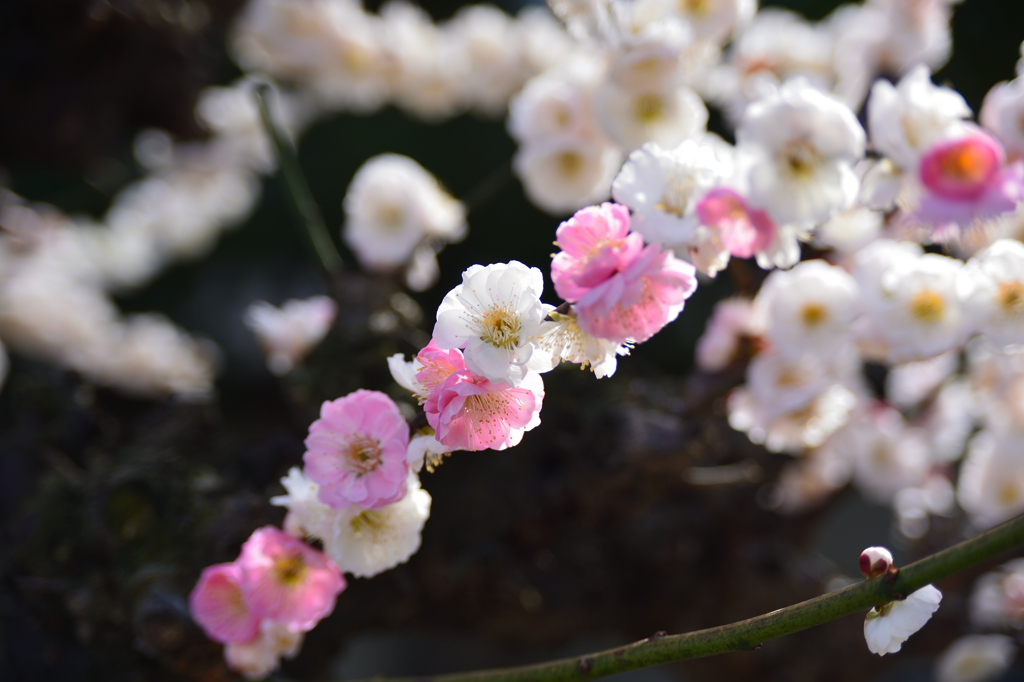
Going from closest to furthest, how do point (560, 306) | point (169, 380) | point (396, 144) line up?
point (560, 306) → point (169, 380) → point (396, 144)

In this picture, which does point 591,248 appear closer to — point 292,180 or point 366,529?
point 366,529

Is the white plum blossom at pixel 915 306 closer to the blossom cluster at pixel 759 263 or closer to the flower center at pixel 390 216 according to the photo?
the blossom cluster at pixel 759 263

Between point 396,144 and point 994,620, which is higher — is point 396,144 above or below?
above

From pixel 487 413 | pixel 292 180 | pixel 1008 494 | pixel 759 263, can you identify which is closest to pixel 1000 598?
pixel 1008 494

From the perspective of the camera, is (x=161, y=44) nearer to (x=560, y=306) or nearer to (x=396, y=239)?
(x=396, y=239)

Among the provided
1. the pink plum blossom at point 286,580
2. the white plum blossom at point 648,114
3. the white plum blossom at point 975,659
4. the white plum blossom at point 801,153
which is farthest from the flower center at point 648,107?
the white plum blossom at point 975,659

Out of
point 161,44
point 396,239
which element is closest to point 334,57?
point 161,44
